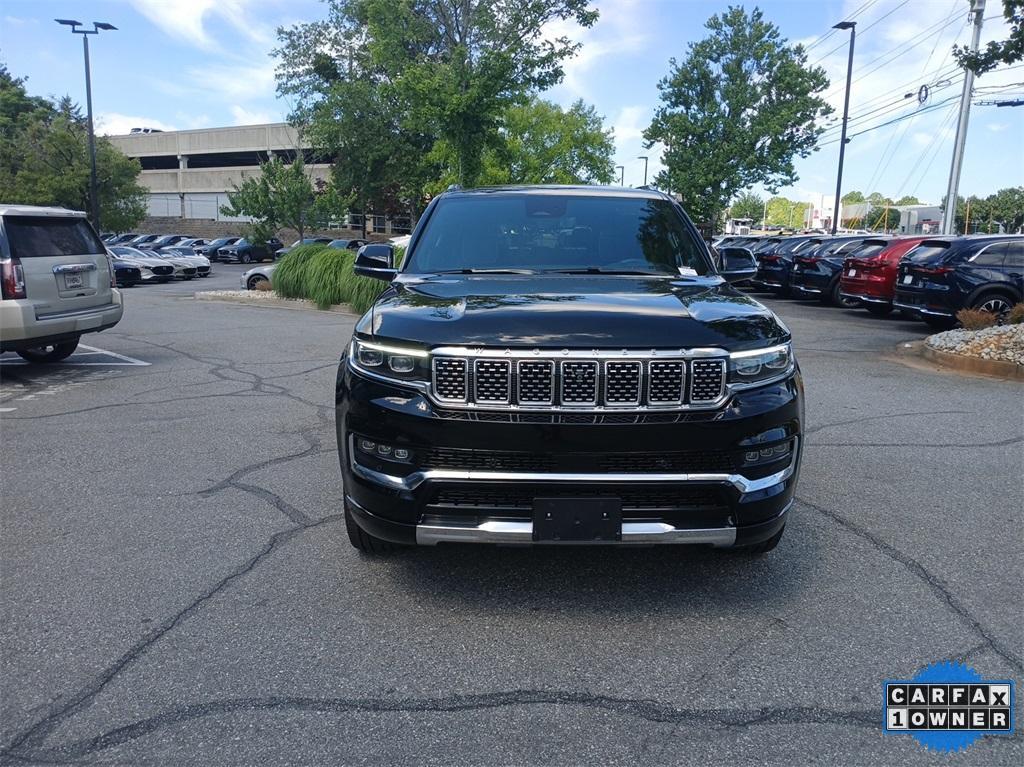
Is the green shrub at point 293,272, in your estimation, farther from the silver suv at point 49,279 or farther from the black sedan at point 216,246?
the black sedan at point 216,246

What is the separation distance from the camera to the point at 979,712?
9.36ft

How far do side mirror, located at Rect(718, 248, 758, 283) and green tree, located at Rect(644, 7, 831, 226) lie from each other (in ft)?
101

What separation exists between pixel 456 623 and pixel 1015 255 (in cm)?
1339

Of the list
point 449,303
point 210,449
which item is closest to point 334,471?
point 210,449

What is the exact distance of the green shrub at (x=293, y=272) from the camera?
18.8 metres

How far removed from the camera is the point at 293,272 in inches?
749

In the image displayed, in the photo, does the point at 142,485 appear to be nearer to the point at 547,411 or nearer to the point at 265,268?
the point at 547,411

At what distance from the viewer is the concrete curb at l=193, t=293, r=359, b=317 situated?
17.7 metres

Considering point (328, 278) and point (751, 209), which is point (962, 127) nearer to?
point (328, 278)

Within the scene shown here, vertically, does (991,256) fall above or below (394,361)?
above

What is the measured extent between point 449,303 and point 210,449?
10.8 feet

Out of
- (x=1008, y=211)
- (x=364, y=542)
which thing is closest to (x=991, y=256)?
(x=364, y=542)

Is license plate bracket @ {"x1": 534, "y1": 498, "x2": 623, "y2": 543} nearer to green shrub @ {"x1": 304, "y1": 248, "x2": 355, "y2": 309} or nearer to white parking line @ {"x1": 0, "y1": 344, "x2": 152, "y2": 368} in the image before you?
white parking line @ {"x1": 0, "y1": 344, "x2": 152, "y2": 368}

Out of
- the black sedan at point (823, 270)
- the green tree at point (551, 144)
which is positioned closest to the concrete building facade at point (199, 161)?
the green tree at point (551, 144)
